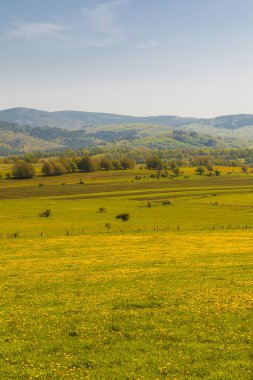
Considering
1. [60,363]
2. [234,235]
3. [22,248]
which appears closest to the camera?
[60,363]

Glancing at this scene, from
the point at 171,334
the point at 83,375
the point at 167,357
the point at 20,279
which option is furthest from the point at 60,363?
the point at 20,279

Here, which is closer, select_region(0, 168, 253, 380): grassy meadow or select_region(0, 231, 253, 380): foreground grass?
select_region(0, 231, 253, 380): foreground grass

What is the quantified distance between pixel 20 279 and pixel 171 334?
17851 mm

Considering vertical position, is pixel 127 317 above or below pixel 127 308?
above

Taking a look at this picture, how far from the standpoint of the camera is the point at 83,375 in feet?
51.3

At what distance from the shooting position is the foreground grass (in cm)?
1638

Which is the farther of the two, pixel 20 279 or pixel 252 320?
pixel 20 279

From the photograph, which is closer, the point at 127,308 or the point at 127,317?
the point at 127,317

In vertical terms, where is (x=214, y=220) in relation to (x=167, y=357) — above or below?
below

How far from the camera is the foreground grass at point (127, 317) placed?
53.7ft

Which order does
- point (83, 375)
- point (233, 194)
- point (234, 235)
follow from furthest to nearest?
1. point (233, 194)
2. point (234, 235)
3. point (83, 375)

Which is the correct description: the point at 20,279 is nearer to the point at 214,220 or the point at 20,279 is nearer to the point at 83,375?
the point at 83,375

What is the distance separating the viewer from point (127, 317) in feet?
73.6

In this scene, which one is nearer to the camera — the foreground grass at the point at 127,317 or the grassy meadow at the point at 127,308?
the foreground grass at the point at 127,317
